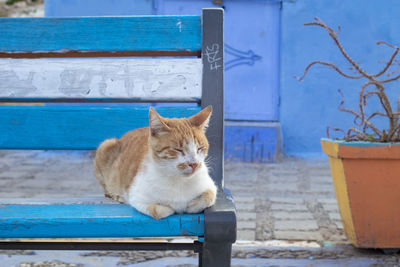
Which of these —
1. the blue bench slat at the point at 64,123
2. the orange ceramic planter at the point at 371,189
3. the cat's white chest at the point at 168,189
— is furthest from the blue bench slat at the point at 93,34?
the orange ceramic planter at the point at 371,189

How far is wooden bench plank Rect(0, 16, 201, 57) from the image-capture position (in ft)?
6.83

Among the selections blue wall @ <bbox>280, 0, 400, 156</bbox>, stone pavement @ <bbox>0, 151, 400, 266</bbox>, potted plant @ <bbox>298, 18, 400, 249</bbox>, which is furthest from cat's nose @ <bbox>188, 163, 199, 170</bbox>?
blue wall @ <bbox>280, 0, 400, 156</bbox>

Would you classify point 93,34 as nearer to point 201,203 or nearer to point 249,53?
point 201,203

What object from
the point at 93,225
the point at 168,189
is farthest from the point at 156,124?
the point at 93,225

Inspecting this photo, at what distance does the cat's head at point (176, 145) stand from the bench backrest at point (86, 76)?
0.42 m

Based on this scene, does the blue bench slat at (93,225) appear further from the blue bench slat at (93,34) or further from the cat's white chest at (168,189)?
the blue bench slat at (93,34)

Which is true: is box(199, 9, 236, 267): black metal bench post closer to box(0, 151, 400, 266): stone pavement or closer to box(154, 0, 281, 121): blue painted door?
box(0, 151, 400, 266): stone pavement

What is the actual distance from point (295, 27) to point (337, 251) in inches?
177

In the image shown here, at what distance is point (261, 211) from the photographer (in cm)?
379

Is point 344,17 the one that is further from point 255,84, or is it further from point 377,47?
point 255,84

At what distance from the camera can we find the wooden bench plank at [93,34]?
A: 2.08 metres

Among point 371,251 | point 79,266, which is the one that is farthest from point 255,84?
point 79,266

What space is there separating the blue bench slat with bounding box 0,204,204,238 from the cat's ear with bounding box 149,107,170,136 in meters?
0.32

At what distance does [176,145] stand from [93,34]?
773 mm
